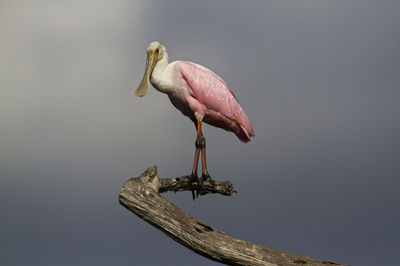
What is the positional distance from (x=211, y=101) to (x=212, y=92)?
5.1 inches

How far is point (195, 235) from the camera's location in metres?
6.24

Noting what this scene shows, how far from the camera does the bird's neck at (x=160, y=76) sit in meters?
7.39

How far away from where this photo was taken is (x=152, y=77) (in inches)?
293

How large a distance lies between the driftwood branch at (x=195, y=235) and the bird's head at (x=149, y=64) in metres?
1.57

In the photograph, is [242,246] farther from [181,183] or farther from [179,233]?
[181,183]

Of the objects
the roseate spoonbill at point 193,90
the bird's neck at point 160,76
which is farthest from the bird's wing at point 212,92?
the bird's neck at point 160,76

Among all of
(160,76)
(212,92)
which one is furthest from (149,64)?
(212,92)

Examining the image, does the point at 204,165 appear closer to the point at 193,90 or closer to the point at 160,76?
the point at 193,90

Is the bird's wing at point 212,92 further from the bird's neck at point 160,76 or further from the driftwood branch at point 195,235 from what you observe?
the driftwood branch at point 195,235

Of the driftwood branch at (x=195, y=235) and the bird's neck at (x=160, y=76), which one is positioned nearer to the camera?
the driftwood branch at (x=195, y=235)

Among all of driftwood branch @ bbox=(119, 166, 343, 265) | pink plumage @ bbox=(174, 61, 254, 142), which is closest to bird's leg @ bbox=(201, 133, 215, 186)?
pink plumage @ bbox=(174, 61, 254, 142)

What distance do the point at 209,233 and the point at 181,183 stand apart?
1.29m

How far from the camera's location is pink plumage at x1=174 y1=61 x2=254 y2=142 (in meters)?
7.44

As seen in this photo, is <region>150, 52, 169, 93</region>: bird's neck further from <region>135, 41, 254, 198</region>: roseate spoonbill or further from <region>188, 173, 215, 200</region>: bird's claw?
<region>188, 173, 215, 200</region>: bird's claw
